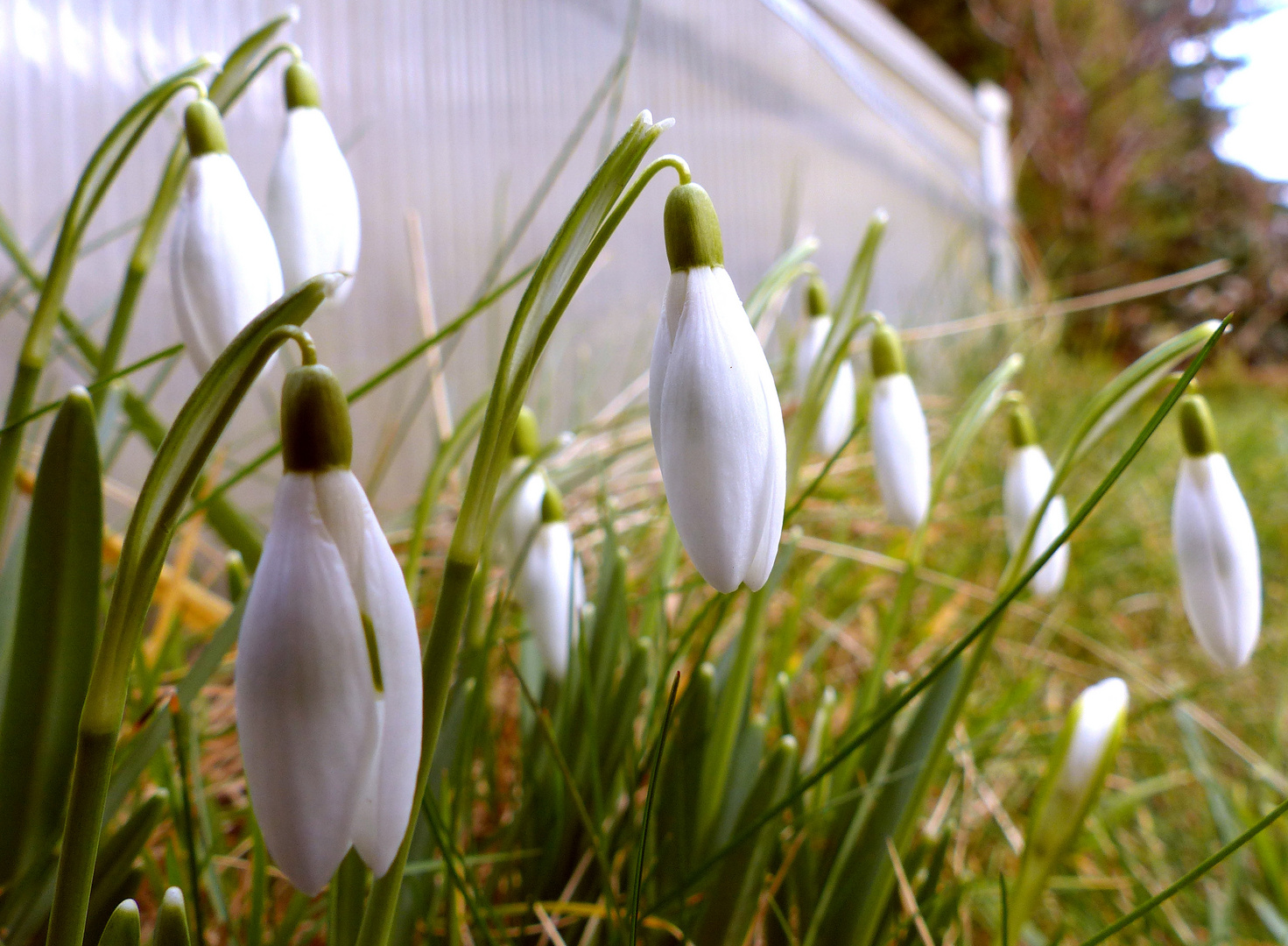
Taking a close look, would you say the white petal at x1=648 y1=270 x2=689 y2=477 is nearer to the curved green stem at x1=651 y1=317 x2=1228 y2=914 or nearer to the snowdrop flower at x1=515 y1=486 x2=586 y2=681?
the curved green stem at x1=651 y1=317 x2=1228 y2=914

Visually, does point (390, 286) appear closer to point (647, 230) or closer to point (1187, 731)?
point (647, 230)

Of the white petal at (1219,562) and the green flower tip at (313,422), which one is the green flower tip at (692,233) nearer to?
the green flower tip at (313,422)

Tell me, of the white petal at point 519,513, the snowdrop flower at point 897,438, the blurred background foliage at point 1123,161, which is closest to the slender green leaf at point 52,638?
the white petal at point 519,513

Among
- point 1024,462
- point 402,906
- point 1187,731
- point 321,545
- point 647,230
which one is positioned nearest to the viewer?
point 321,545

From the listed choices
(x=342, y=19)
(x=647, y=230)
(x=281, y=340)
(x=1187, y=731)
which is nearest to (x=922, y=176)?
(x=647, y=230)

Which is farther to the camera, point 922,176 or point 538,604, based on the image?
point 922,176

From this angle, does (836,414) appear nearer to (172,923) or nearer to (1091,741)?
(1091,741)
